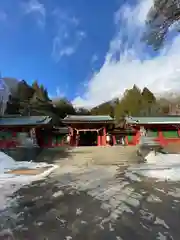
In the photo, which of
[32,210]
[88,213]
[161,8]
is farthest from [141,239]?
[161,8]

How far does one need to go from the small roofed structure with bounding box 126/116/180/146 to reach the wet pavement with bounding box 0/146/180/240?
19.5m

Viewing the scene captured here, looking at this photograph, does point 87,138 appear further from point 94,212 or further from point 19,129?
point 94,212

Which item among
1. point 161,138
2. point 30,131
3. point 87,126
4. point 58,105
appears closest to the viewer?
point 161,138

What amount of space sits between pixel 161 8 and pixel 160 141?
2169 cm

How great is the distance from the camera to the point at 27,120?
2981 cm

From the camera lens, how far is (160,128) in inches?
1131

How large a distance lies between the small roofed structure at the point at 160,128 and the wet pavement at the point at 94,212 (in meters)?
19.5

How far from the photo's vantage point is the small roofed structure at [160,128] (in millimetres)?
28109

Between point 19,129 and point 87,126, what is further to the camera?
point 87,126

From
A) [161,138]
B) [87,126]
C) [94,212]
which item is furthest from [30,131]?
[94,212]

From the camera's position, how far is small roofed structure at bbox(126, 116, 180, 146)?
28109 millimetres

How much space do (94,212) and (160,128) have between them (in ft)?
79.6

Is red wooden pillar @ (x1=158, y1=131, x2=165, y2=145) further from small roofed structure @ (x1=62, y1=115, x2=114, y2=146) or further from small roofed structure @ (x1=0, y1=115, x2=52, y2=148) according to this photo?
small roofed structure @ (x1=0, y1=115, x2=52, y2=148)

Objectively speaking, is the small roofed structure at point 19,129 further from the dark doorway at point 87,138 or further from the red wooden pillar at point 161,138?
the red wooden pillar at point 161,138
